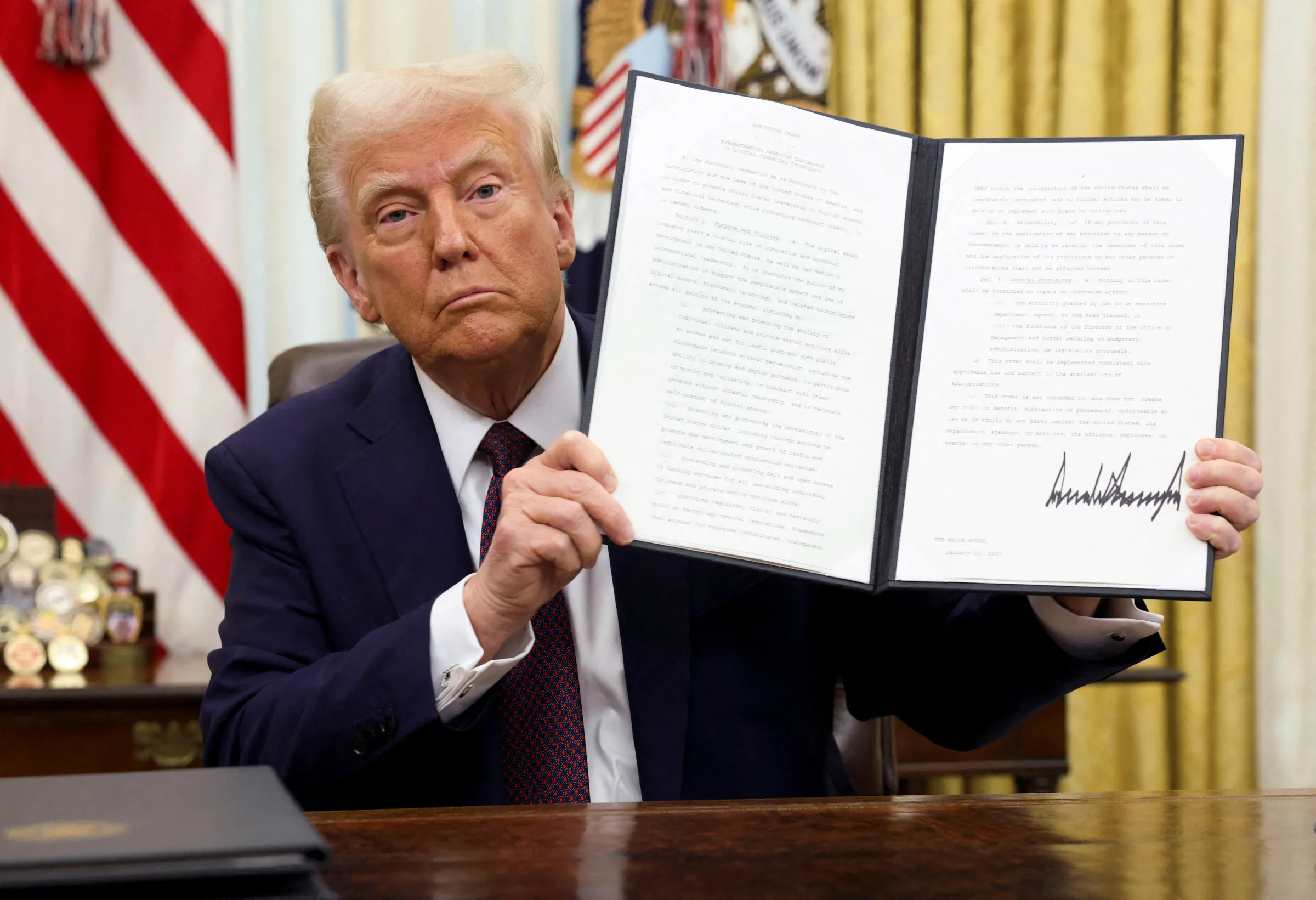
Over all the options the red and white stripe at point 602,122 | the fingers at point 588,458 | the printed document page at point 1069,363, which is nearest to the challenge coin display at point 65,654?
the red and white stripe at point 602,122

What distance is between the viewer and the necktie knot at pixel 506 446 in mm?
1511

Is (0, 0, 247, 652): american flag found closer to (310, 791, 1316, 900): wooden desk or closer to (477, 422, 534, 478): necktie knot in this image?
(477, 422, 534, 478): necktie knot

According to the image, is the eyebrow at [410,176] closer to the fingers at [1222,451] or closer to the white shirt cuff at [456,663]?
the white shirt cuff at [456,663]

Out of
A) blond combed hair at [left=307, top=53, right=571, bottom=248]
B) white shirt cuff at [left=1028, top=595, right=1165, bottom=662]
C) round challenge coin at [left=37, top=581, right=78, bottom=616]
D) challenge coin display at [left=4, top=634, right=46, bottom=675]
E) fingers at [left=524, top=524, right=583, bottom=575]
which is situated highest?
blond combed hair at [left=307, top=53, right=571, bottom=248]

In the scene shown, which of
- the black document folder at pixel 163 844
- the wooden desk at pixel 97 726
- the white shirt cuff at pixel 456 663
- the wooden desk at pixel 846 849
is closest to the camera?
the black document folder at pixel 163 844

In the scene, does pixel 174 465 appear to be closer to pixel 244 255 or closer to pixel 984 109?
pixel 244 255

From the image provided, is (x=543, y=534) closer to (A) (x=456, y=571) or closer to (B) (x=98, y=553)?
(A) (x=456, y=571)

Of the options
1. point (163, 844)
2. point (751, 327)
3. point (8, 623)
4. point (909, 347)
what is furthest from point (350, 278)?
point (8, 623)

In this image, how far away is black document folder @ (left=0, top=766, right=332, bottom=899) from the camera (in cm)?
70

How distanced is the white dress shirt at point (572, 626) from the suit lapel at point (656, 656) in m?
0.02

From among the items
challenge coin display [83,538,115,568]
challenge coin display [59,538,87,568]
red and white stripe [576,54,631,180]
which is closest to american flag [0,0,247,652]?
challenge coin display [83,538,115,568]

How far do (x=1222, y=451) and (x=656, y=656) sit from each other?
621 mm

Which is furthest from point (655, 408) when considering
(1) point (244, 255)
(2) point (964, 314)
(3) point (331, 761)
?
(1) point (244, 255)
